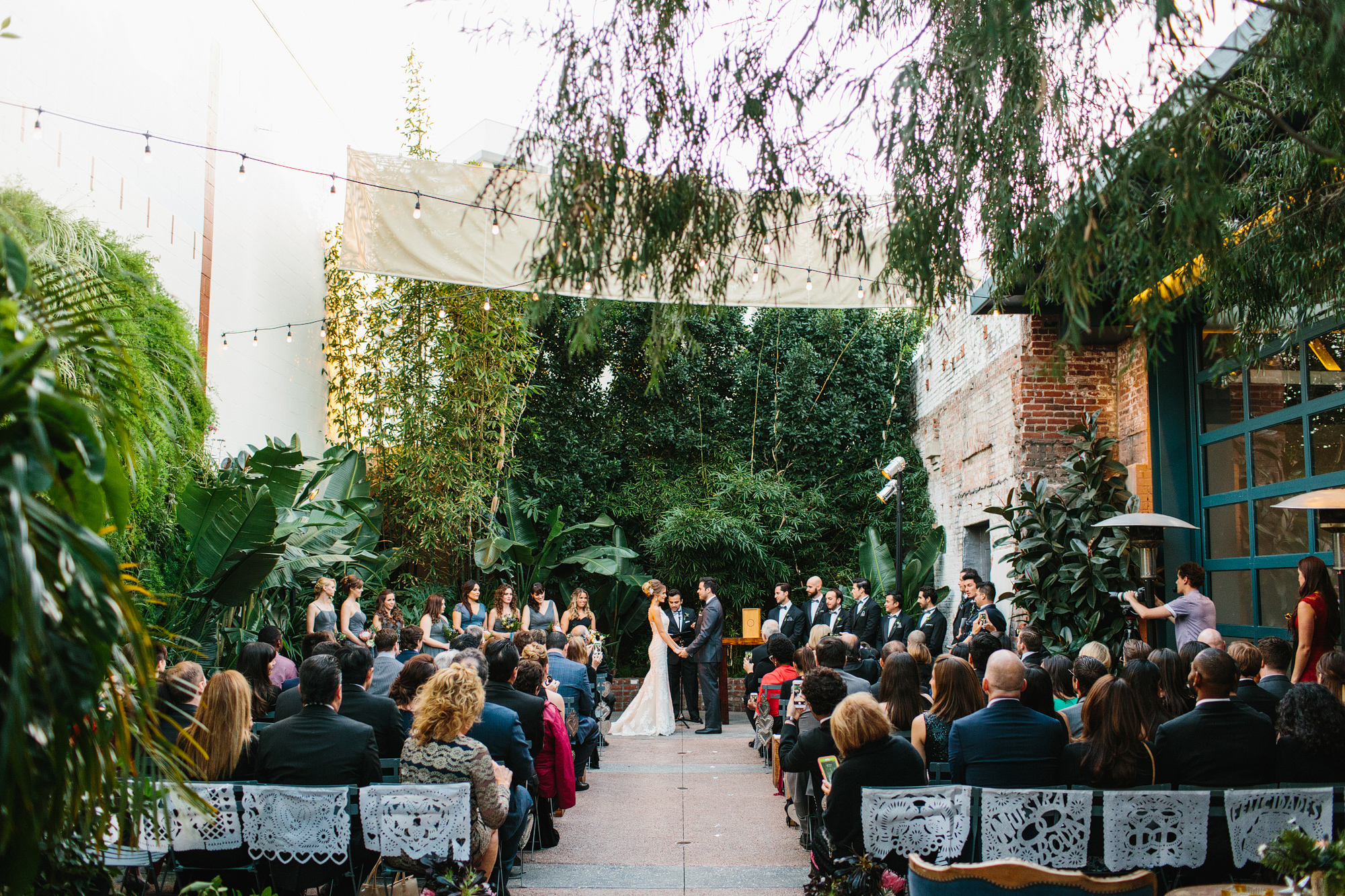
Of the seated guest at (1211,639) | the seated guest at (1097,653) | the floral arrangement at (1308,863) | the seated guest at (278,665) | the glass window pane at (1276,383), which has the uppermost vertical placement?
the glass window pane at (1276,383)

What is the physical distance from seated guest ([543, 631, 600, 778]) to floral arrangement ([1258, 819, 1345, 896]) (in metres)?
5.05

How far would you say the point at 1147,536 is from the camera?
24.1 ft

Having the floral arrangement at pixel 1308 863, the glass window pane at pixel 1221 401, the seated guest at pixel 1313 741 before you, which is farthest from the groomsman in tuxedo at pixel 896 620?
the floral arrangement at pixel 1308 863

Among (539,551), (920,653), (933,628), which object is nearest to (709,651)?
(933,628)

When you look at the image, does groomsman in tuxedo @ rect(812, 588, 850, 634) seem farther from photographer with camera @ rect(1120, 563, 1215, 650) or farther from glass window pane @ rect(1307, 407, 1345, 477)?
glass window pane @ rect(1307, 407, 1345, 477)

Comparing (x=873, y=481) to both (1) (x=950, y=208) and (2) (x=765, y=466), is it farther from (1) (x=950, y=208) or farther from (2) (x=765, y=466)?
(1) (x=950, y=208)

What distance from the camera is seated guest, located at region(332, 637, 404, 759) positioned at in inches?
193

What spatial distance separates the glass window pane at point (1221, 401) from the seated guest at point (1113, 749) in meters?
4.28

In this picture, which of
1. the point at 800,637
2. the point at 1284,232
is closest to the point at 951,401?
the point at 800,637

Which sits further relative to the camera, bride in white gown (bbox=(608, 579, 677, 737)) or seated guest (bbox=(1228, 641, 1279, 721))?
bride in white gown (bbox=(608, 579, 677, 737))

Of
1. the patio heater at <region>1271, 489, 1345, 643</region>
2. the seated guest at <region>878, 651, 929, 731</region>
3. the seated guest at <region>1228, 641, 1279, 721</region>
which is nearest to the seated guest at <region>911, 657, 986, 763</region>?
the seated guest at <region>878, 651, 929, 731</region>

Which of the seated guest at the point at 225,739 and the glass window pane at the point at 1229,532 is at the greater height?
the glass window pane at the point at 1229,532

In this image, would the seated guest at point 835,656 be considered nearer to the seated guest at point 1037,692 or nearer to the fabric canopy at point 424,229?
the seated guest at point 1037,692

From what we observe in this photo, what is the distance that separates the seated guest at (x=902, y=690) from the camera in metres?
4.93
